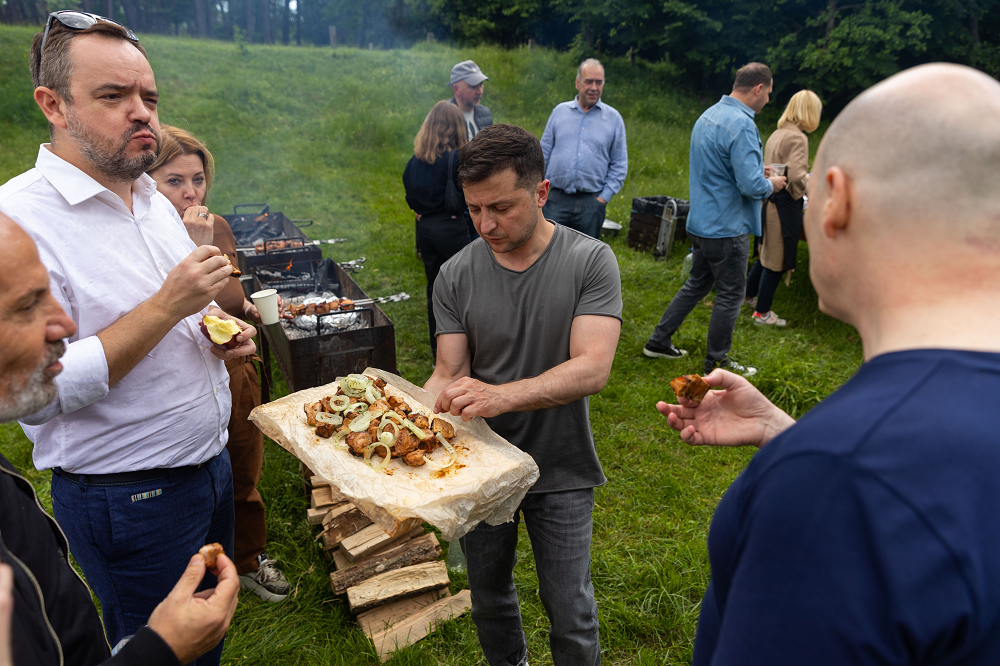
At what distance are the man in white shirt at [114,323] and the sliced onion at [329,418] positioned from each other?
1.70 ft

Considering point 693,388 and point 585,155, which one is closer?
point 693,388

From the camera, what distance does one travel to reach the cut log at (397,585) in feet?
10.5

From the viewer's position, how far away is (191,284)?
199 cm

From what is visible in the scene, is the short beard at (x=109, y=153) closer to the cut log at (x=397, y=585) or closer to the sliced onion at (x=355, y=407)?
the sliced onion at (x=355, y=407)

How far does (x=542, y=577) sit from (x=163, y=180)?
9.73ft

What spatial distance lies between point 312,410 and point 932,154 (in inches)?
95.7

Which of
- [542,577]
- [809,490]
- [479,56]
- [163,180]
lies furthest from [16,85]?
[809,490]

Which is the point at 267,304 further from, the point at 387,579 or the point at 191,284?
the point at 387,579

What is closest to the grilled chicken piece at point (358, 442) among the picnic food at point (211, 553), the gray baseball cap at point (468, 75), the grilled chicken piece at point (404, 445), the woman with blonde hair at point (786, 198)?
the grilled chicken piece at point (404, 445)

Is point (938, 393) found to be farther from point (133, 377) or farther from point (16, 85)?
point (16, 85)

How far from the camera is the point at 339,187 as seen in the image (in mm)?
12812

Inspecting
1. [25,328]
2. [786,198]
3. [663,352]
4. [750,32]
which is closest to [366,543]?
[25,328]

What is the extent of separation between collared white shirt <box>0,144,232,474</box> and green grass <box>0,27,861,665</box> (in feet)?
5.27

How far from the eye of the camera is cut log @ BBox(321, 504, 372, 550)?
11.5 ft
